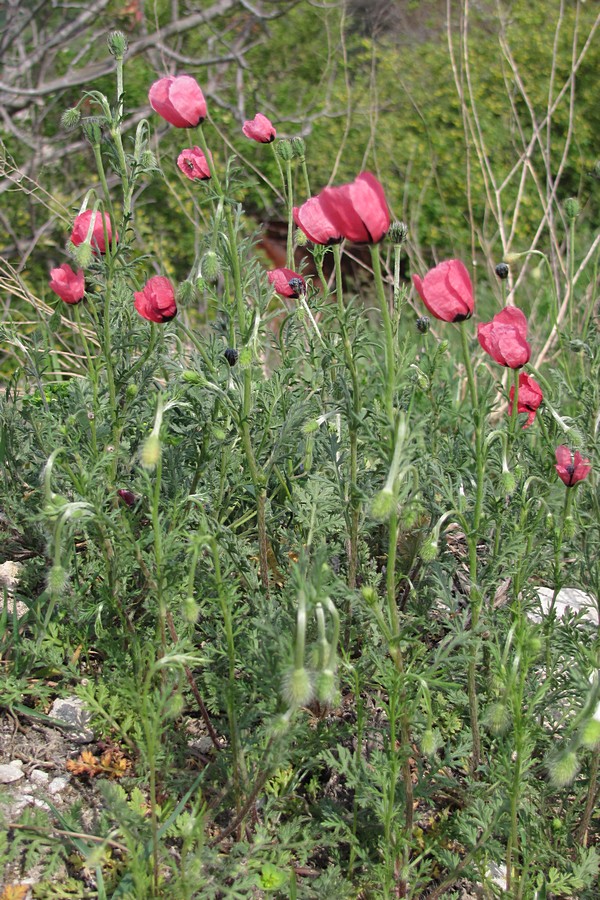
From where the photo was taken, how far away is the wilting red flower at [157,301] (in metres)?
1.78

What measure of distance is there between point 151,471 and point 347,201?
891 mm

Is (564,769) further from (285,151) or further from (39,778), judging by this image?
(285,151)

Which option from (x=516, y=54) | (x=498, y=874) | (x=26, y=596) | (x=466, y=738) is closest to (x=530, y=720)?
(x=466, y=738)

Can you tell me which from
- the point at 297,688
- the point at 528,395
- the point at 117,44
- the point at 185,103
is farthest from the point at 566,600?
the point at 117,44

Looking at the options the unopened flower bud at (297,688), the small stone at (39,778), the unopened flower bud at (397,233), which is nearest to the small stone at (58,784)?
the small stone at (39,778)

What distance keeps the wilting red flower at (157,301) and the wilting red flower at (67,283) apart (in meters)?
0.22

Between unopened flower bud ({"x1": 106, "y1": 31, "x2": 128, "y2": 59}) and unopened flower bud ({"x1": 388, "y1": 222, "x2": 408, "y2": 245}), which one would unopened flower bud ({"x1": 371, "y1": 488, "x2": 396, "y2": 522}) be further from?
unopened flower bud ({"x1": 106, "y1": 31, "x2": 128, "y2": 59})

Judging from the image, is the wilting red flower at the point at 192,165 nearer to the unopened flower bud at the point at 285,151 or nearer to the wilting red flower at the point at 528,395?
the unopened flower bud at the point at 285,151

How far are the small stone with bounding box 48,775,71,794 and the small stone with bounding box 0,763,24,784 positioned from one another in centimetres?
6

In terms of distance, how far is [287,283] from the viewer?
6.74 feet

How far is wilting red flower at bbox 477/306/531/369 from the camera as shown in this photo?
5.51ft

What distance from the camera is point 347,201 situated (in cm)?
131

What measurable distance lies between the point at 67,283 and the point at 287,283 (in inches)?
19.4

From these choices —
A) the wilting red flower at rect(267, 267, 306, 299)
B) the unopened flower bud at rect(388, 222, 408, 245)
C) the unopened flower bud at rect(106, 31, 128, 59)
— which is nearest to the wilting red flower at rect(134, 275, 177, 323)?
the wilting red flower at rect(267, 267, 306, 299)
